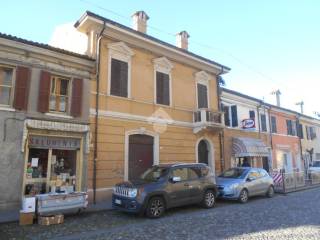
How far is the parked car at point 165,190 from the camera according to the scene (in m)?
9.73

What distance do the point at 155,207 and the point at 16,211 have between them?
499 centimetres

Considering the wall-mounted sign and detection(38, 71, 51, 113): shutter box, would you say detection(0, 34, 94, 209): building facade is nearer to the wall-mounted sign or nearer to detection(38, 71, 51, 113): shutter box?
detection(38, 71, 51, 113): shutter box

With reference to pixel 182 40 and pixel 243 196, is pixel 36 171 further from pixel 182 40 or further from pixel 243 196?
pixel 182 40

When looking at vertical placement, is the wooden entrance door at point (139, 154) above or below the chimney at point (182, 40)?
below

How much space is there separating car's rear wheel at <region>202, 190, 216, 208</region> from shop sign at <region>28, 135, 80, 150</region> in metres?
5.70

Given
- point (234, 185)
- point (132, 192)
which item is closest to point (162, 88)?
point (234, 185)

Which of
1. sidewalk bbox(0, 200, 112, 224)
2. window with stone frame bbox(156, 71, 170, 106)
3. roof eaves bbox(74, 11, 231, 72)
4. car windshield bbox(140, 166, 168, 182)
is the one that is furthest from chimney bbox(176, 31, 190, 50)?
sidewalk bbox(0, 200, 112, 224)

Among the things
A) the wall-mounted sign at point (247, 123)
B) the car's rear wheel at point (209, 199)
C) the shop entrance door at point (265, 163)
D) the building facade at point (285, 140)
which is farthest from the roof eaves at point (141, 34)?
the building facade at point (285, 140)

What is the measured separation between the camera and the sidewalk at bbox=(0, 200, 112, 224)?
9.31 metres

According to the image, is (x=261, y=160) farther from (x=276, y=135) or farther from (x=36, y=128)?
(x=36, y=128)

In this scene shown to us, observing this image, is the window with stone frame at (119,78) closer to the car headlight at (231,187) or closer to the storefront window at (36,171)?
the storefront window at (36,171)

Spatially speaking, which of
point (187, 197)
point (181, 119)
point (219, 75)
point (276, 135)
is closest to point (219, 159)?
point (181, 119)

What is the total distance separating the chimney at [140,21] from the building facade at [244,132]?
24.5 feet

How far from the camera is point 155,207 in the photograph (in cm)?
995
